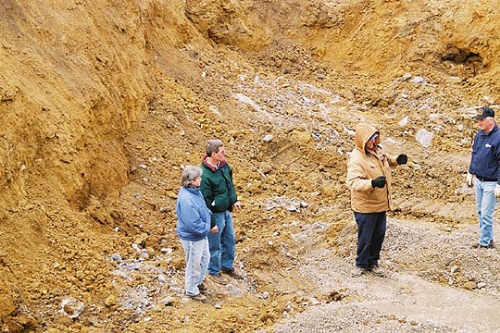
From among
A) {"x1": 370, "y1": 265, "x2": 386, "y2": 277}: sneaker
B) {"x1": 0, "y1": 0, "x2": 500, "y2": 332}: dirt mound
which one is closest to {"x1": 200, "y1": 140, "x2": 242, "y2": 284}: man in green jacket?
{"x1": 0, "y1": 0, "x2": 500, "y2": 332}: dirt mound

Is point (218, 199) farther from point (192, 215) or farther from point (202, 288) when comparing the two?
point (202, 288)

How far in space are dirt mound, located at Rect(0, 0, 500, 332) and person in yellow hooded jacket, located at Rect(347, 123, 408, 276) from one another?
657 mm

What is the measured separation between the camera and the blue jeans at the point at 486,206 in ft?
24.2

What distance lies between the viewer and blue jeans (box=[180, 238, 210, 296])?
6.21 m

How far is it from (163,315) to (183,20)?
27.6ft

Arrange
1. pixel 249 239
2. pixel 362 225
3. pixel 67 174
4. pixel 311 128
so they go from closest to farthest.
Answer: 1. pixel 362 225
2. pixel 67 174
3. pixel 249 239
4. pixel 311 128

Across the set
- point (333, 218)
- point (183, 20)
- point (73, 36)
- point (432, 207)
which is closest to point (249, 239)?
point (333, 218)

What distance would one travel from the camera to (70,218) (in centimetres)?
722

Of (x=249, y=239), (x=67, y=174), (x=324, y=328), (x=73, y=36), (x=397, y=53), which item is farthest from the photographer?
(x=397, y=53)

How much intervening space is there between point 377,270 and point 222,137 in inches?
179

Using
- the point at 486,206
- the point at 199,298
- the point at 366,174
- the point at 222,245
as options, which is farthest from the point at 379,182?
the point at 199,298

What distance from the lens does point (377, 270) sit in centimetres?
723

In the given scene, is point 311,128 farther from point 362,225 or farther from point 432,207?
point 362,225

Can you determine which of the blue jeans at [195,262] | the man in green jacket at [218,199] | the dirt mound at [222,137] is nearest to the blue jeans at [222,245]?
the man in green jacket at [218,199]
